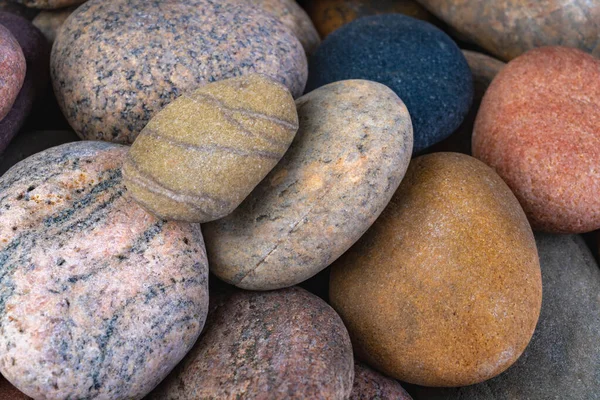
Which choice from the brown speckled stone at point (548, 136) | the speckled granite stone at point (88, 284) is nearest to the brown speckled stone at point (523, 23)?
the brown speckled stone at point (548, 136)

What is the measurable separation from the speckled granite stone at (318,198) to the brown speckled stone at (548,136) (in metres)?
0.53

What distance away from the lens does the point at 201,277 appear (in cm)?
156

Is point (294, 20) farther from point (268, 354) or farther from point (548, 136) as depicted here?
point (268, 354)

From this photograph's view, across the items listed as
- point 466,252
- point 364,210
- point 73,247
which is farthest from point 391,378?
point 73,247

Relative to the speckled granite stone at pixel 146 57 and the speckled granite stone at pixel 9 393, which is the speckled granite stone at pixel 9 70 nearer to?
the speckled granite stone at pixel 146 57

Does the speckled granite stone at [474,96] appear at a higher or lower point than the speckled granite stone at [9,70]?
lower

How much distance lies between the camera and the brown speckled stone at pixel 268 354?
4.72 feet

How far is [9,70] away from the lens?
1689 millimetres

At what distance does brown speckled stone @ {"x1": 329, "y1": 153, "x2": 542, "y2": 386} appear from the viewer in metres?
1.63

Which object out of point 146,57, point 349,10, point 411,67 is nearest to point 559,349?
point 411,67

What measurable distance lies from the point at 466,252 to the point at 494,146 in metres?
0.56

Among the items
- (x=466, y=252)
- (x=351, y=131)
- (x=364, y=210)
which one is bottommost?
(x=466, y=252)

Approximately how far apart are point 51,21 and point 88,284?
4.81ft

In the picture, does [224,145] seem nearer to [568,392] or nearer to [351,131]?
[351,131]
